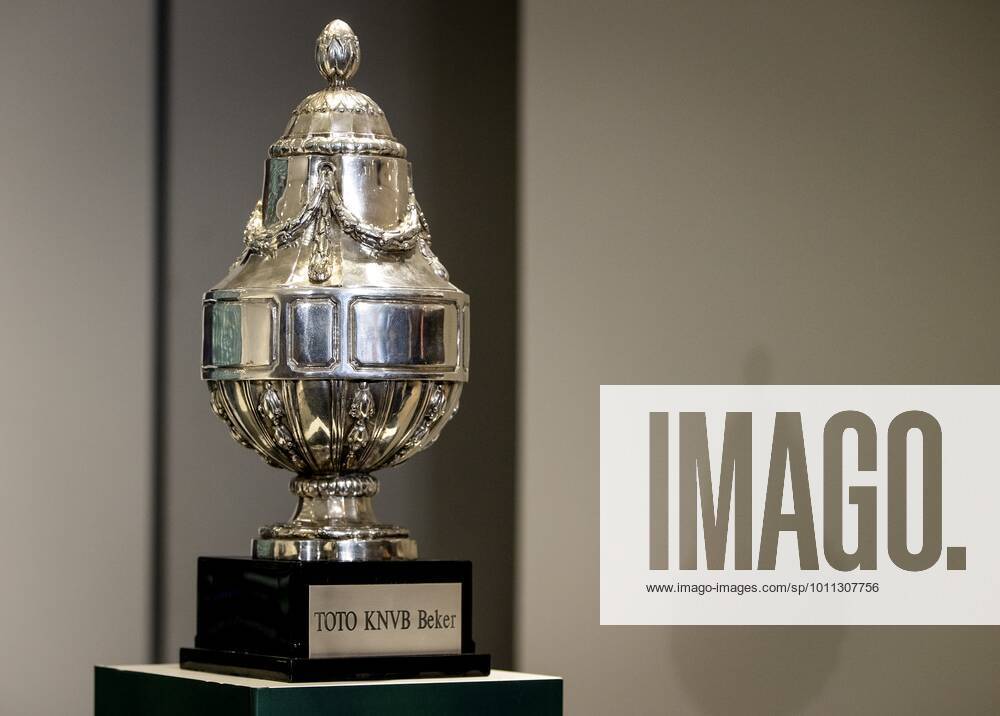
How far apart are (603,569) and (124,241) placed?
1106 mm

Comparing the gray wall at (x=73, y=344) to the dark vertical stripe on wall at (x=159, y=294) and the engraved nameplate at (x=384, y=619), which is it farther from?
the engraved nameplate at (x=384, y=619)

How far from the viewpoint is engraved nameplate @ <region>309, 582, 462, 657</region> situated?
1959 mm

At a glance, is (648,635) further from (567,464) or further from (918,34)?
(918,34)

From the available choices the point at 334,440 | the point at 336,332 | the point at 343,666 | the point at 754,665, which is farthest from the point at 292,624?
the point at 754,665

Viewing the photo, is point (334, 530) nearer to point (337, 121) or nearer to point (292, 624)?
point (292, 624)

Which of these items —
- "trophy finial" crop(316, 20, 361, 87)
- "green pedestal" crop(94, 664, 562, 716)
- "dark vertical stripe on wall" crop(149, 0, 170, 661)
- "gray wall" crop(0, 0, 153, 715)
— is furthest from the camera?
"dark vertical stripe on wall" crop(149, 0, 170, 661)

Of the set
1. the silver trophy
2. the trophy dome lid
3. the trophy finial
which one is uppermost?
the trophy finial

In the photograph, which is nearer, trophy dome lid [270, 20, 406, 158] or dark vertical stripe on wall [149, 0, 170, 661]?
trophy dome lid [270, 20, 406, 158]

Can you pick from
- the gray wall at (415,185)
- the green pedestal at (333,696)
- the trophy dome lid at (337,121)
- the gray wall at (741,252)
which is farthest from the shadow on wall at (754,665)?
the trophy dome lid at (337,121)

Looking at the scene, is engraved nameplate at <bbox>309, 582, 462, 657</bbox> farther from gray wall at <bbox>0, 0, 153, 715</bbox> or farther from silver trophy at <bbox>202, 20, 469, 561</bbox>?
gray wall at <bbox>0, 0, 153, 715</bbox>

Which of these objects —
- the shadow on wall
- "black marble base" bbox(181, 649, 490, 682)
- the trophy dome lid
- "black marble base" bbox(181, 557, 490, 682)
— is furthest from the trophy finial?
the shadow on wall

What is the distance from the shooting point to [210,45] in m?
3.29

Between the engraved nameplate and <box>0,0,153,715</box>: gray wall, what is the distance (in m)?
1.31

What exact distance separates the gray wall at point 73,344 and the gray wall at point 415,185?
8 centimetres
